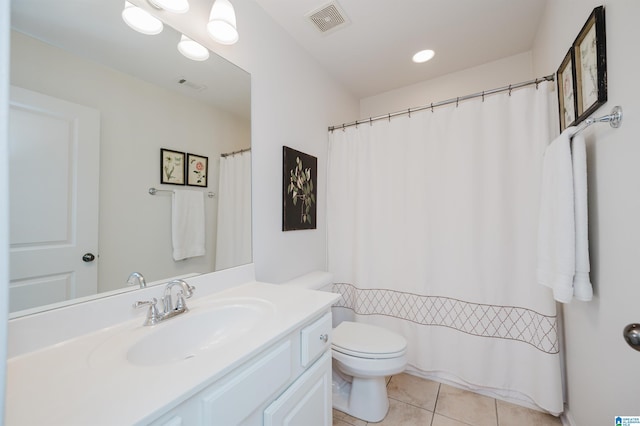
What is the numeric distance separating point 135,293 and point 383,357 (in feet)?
3.99

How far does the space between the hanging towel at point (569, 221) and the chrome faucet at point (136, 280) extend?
1.66m

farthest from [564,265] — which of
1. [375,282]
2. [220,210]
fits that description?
[220,210]

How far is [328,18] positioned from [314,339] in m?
1.80

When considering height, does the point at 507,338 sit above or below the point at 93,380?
below

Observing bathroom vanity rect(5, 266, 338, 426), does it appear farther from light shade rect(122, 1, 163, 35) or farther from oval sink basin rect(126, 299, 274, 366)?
light shade rect(122, 1, 163, 35)

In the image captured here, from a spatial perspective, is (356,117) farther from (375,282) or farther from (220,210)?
(220,210)

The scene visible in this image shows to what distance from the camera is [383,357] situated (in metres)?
1.37

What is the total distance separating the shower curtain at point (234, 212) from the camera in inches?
51.3

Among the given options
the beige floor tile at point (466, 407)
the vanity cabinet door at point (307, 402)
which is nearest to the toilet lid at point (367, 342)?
the vanity cabinet door at point (307, 402)

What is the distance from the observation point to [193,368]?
0.60 m

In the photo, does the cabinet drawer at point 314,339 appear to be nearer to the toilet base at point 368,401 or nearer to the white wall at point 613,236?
the toilet base at point 368,401

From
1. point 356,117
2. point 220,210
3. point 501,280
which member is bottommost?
point 501,280

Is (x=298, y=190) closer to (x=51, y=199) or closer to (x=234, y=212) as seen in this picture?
(x=234, y=212)

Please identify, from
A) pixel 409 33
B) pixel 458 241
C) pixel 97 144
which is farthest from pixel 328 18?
pixel 458 241
